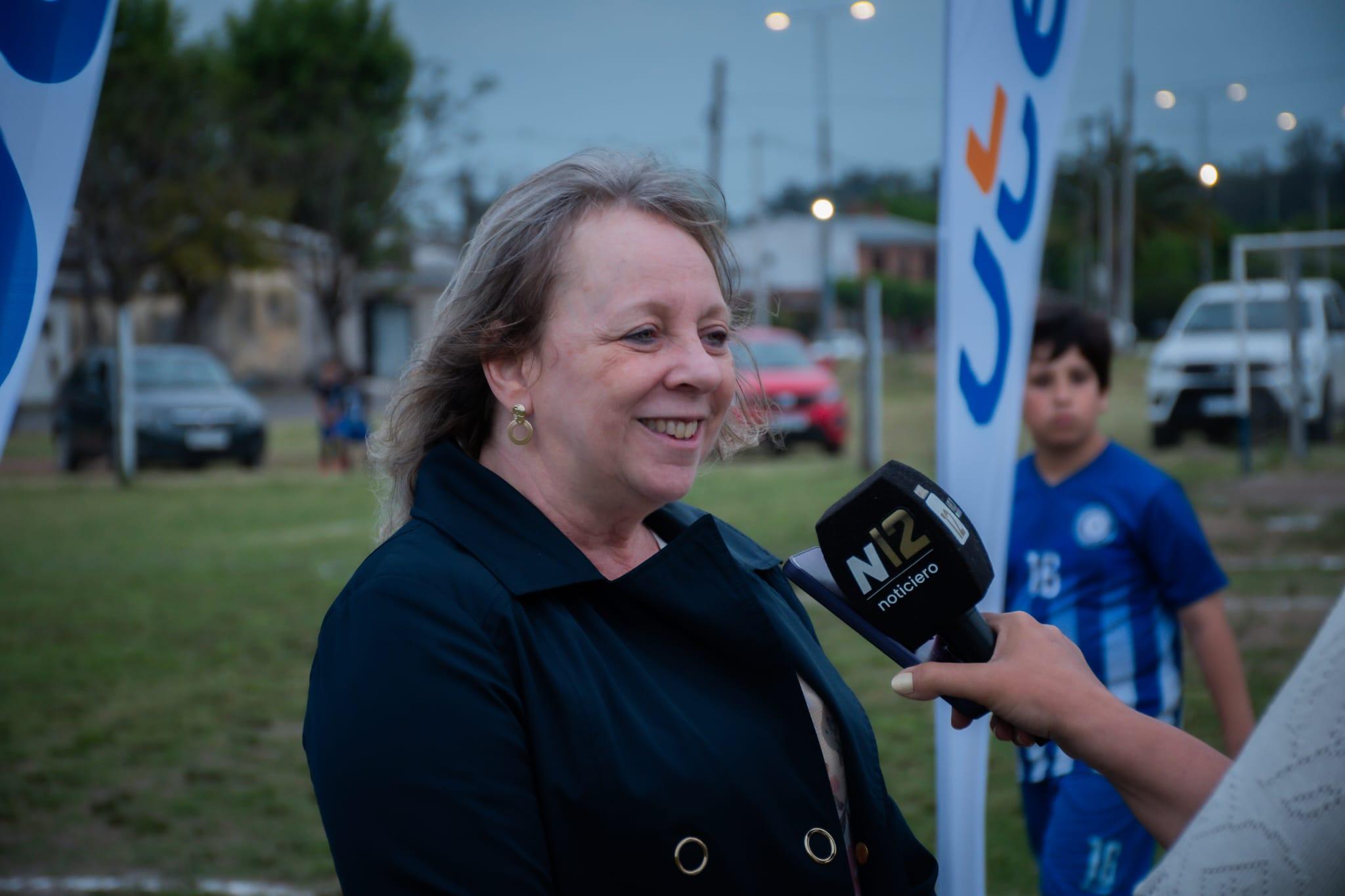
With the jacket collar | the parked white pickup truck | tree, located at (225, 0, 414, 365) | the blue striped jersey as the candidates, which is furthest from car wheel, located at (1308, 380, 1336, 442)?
tree, located at (225, 0, 414, 365)

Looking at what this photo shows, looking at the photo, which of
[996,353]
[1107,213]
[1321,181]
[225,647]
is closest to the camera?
[996,353]

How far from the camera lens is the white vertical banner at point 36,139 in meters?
1.72

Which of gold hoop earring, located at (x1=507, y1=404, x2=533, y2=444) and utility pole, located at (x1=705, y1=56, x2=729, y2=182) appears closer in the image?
gold hoop earring, located at (x1=507, y1=404, x2=533, y2=444)

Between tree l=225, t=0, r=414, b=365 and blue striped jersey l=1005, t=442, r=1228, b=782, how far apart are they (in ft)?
119

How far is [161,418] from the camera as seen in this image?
698 inches

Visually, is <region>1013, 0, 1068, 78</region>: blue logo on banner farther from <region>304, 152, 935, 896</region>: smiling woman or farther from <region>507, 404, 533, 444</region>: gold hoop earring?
<region>507, 404, 533, 444</region>: gold hoop earring

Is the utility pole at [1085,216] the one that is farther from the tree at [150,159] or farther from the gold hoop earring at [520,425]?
the tree at [150,159]

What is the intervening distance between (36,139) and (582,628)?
3.38ft

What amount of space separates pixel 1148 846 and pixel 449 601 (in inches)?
84.8

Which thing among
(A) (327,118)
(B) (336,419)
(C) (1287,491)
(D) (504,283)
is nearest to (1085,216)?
(C) (1287,491)

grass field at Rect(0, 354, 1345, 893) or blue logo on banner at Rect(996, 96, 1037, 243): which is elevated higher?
blue logo on banner at Rect(996, 96, 1037, 243)

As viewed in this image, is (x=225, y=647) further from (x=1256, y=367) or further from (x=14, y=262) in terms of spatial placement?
(x=1256, y=367)

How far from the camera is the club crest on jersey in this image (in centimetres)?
331

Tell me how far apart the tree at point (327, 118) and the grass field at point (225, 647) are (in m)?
26.5
